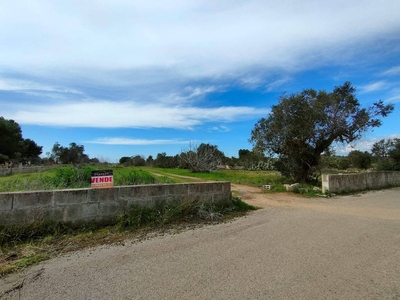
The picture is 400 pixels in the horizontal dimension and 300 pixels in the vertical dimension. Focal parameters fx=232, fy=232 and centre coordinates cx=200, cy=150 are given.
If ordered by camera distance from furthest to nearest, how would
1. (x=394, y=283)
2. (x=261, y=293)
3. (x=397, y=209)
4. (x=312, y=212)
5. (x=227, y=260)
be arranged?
(x=397, y=209) → (x=312, y=212) → (x=227, y=260) → (x=394, y=283) → (x=261, y=293)

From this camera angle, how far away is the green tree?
504 inches

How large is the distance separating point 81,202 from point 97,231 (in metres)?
0.65

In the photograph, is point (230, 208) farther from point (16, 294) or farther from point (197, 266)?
point (16, 294)

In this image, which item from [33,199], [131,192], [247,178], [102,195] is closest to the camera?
[33,199]

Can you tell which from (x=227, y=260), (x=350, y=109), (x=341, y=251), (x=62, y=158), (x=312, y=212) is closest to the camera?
(x=227, y=260)

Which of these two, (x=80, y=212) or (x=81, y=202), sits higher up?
(x=81, y=202)

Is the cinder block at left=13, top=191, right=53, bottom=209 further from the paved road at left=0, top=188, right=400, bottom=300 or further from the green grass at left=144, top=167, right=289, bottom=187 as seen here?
the green grass at left=144, top=167, right=289, bottom=187

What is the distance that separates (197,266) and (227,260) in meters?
0.45

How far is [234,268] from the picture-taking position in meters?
2.97

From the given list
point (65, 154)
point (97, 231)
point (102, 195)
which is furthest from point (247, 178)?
point (65, 154)

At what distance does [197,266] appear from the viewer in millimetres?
3033

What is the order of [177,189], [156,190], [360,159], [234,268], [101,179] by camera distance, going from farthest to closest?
1. [360,159]
2. [177,189]
3. [156,190]
4. [101,179]
5. [234,268]

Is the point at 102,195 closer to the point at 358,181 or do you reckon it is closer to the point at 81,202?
the point at 81,202

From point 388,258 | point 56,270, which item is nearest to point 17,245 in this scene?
point 56,270
